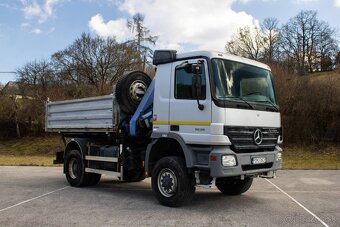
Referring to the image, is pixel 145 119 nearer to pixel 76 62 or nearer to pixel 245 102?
pixel 245 102

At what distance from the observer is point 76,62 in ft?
167

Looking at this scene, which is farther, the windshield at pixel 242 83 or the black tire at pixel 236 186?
the black tire at pixel 236 186

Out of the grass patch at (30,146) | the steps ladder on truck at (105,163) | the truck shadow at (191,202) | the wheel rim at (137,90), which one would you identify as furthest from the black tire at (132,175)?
the grass patch at (30,146)

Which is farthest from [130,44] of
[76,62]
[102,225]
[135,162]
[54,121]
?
[102,225]

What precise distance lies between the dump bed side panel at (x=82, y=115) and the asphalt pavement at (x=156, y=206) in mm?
1637

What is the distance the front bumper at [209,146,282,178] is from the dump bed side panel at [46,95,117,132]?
3.30 meters

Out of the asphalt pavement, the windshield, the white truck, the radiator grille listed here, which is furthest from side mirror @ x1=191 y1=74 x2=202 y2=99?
the asphalt pavement

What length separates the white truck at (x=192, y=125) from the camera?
8156 mm

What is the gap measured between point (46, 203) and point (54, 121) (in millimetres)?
4113

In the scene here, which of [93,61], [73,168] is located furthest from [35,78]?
[73,168]

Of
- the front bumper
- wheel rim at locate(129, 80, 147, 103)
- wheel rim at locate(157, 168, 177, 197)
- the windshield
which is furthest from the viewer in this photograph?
wheel rim at locate(129, 80, 147, 103)

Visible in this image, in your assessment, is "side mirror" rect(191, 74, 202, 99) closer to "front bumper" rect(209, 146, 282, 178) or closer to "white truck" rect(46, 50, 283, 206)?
"white truck" rect(46, 50, 283, 206)

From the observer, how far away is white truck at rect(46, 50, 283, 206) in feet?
26.8

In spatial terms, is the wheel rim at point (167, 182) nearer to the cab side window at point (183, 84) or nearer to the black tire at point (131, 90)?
the cab side window at point (183, 84)
